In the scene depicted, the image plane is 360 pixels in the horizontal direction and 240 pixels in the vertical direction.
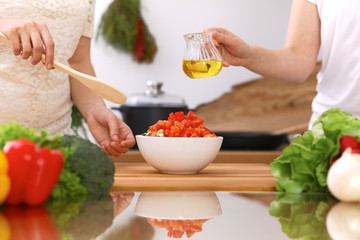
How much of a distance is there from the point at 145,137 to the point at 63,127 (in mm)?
477

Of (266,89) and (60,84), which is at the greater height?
(60,84)

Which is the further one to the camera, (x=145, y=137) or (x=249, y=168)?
A: (x=249, y=168)

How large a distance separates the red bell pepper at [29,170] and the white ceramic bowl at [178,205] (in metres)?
0.14

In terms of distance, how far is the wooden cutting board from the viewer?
2.95 ft

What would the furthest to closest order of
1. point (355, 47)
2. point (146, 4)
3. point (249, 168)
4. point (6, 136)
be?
point (146, 4), point (355, 47), point (249, 168), point (6, 136)

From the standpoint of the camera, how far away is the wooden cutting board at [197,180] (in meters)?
0.90

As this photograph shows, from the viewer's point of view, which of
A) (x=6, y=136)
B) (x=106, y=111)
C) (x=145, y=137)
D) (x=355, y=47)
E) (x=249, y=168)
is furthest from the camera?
(x=355, y=47)

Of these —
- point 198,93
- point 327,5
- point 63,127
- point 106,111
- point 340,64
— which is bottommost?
point 198,93

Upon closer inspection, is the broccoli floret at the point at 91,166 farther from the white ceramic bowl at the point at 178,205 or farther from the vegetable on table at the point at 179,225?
the vegetable on table at the point at 179,225

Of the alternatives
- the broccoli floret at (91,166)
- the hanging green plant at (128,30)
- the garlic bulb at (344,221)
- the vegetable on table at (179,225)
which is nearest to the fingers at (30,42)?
the broccoli floret at (91,166)

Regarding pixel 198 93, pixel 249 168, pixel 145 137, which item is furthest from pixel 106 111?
pixel 198 93

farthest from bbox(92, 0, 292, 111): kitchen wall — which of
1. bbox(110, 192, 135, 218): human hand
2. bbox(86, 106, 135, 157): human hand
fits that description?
bbox(110, 192, 135, 218): human hand

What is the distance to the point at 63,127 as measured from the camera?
147 centimetres

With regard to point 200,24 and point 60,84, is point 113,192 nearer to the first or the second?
point 60,84
